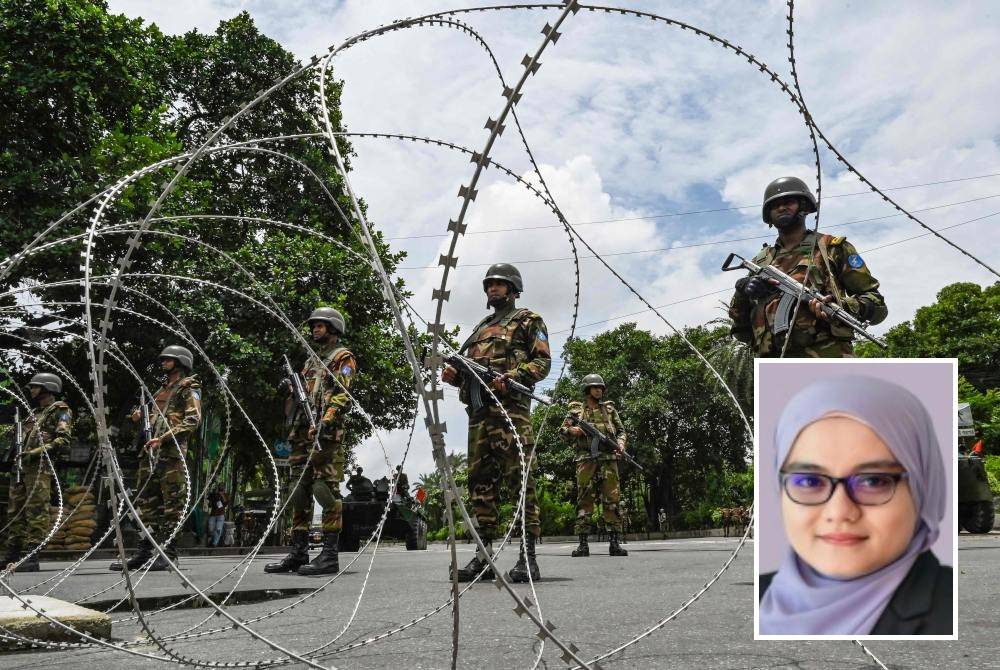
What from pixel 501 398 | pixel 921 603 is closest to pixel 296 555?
pixel 501 398

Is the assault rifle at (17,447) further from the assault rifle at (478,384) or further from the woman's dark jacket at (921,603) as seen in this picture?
the woman's dark jacket at (921,603)

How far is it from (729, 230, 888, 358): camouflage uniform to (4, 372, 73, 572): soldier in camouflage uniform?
689 cm

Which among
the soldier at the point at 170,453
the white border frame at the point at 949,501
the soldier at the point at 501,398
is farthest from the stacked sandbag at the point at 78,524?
the white border frame at the point at 949,501

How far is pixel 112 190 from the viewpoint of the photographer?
331cm

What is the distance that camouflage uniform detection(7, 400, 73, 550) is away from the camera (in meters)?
8.67

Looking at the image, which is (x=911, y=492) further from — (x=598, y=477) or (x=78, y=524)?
(x=78, y=524)

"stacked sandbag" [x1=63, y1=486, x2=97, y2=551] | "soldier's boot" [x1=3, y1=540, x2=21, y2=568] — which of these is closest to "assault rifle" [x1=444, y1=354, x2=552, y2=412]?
"soldier's boot" [x1=3, y1=540, x2=21, y2=568]

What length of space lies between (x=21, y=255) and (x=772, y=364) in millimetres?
2921

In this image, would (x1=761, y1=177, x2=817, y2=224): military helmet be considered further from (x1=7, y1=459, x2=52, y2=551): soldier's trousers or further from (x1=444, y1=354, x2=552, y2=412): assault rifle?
(x1=7, y1=459, x2=52, y2=551): soldier's trousers

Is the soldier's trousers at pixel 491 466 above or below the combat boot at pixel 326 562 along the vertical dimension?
above

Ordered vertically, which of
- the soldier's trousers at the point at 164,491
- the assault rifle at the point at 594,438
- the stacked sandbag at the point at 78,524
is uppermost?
the assault rifle at the point at 594,438

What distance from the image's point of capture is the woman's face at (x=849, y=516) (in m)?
1.99

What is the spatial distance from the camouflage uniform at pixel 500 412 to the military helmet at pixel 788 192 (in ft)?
7.32

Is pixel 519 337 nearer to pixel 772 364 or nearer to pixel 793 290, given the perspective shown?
pixel 793 290
